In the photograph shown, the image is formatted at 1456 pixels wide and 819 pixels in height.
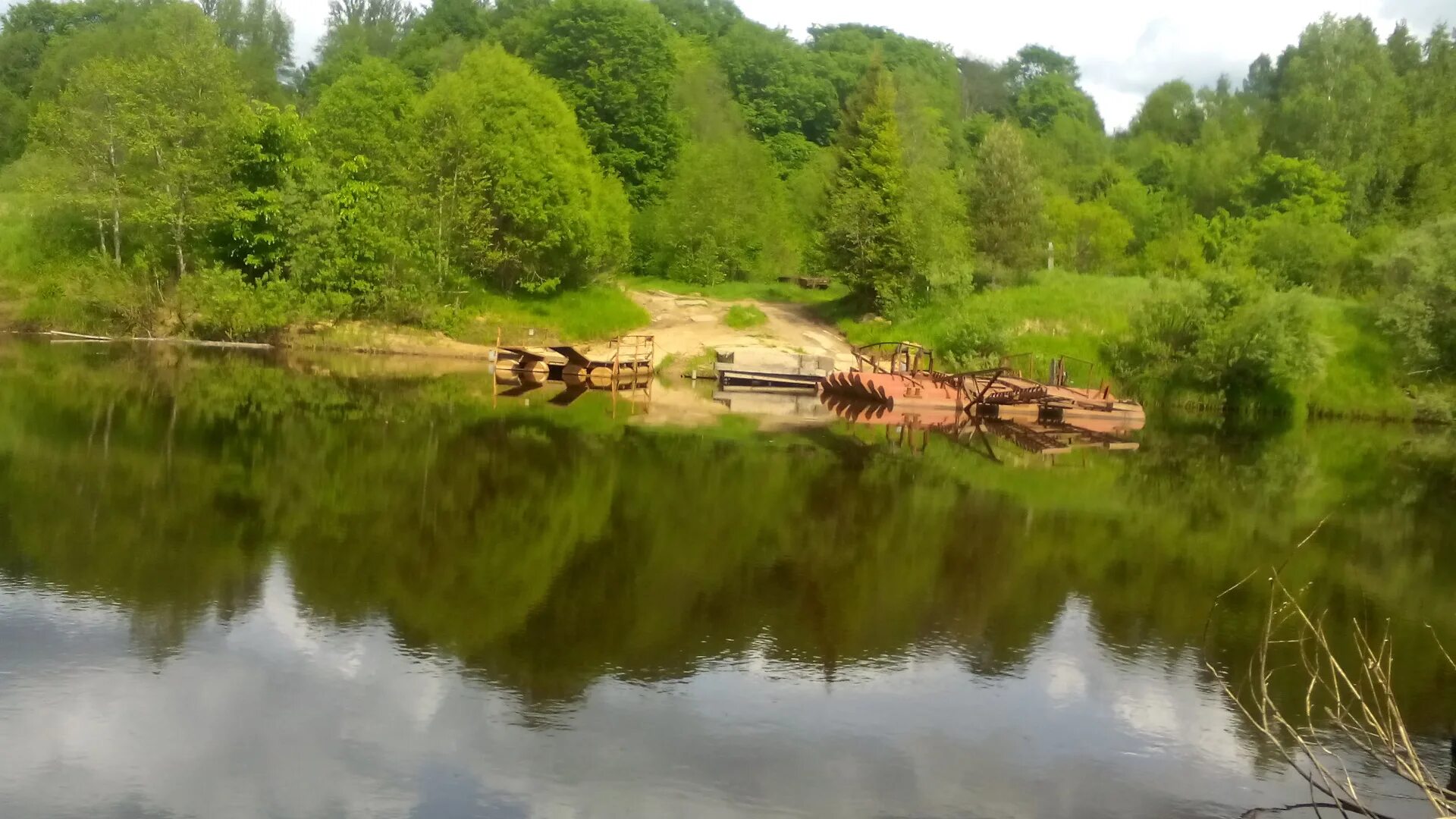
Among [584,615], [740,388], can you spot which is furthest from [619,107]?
[584,615]

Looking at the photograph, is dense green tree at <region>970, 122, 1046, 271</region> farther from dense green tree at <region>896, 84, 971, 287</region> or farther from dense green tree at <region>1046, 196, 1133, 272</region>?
dense green tree at <region>1046, 196, 1133, 272</region>

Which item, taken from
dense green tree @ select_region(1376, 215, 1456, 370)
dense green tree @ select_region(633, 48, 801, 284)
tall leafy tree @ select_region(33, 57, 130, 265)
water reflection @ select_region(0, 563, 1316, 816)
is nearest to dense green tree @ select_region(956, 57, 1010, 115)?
dense green tree @ select_region(633, 48, 801, 284)

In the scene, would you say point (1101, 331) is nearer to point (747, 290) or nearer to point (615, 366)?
point (747, 290)

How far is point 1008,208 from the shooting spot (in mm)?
48750

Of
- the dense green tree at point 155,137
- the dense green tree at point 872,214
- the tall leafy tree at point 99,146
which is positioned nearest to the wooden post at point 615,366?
the dense green tree at point 872,214

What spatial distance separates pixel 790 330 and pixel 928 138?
18822 mm

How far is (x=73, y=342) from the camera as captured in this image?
125 feet

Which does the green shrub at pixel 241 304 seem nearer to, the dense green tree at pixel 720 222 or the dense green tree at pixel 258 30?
the dense green tree at pixel 720 222

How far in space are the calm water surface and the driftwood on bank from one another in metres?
17.3

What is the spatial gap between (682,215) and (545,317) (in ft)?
45.9

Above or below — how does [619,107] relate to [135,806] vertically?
above

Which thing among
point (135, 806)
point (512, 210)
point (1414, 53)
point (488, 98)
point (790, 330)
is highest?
point (1414, 53)

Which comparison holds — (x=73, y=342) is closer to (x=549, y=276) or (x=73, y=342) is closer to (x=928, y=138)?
(x=549, y=276)

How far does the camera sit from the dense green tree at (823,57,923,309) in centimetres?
4678
